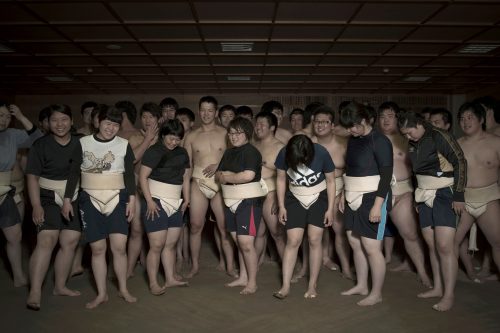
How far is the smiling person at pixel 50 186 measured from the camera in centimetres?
296

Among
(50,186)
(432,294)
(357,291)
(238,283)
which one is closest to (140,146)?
(50,186)

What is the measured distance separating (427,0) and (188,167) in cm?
299

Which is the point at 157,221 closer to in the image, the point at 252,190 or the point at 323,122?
the point at 252,190

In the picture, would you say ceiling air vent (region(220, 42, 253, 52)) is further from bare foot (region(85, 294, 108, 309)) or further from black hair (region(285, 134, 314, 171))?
bare foot (region(85, 294, 108, 309))

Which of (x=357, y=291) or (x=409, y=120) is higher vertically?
→ (x=409, y=120)

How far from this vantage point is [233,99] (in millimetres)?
10125

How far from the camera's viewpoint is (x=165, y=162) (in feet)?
10.5

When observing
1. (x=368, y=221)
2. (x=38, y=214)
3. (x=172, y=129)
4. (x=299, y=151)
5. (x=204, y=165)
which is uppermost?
(x=172, y=129)

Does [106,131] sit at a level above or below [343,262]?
above

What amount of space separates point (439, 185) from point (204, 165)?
1725 mm

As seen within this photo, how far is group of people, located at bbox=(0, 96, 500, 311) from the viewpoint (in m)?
2.95

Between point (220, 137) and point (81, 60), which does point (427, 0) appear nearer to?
point (220, 137)

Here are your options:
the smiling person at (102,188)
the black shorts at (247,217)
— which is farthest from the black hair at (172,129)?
the black shorts at (247,217)

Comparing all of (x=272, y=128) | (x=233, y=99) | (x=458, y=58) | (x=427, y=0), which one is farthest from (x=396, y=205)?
(x=233, y=99)
